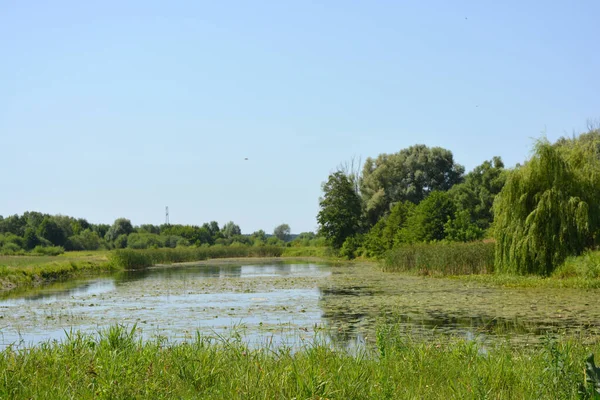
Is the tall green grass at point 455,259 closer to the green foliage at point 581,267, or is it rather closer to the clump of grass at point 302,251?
the green foliage at point 581,267

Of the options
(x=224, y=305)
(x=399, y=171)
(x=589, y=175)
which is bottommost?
(x=224, y=305)

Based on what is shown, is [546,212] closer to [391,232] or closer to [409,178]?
[391,232]

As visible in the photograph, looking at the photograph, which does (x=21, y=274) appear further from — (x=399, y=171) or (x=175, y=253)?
(x=399, y=171)

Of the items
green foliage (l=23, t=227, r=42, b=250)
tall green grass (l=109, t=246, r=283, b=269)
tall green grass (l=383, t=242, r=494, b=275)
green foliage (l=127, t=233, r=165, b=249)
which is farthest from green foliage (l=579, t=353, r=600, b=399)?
green foliage (l=127, t=233, r=165, b=249)

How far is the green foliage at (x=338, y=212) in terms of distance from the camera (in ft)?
211

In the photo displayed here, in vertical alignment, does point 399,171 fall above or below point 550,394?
above

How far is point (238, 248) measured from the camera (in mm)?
73312

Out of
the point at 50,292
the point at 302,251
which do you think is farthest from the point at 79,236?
the point at 50,292

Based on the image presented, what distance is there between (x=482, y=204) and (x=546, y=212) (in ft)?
90.8

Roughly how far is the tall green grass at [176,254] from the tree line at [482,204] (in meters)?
11.1

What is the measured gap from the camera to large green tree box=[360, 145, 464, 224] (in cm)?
6562

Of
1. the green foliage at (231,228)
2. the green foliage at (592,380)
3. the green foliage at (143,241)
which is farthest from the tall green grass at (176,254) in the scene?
the green foliage at (231,228)

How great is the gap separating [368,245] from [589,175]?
31.5 m

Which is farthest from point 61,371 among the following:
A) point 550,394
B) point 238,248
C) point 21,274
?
point 238,248
